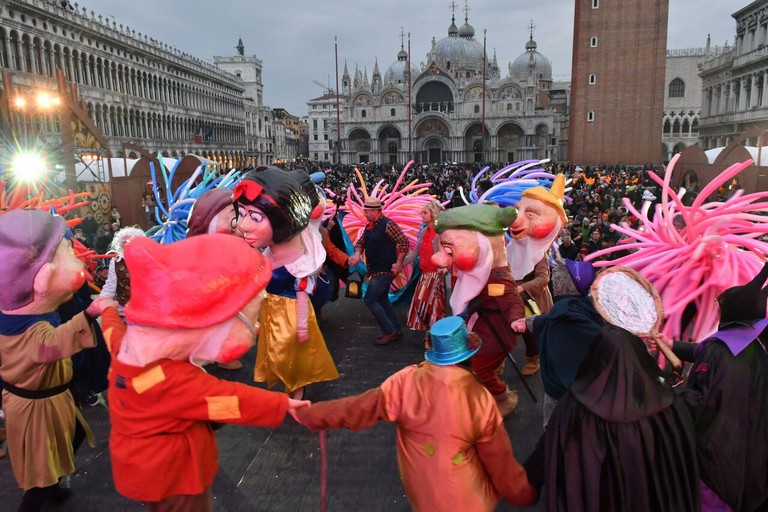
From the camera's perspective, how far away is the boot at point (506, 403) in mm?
3850

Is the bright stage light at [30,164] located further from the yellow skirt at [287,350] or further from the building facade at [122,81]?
the yellow skirt at [287,350]

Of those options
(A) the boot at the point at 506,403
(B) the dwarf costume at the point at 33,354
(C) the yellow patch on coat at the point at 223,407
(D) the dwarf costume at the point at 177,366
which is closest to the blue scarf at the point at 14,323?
(B) the dwarf costume at the point at 33,354

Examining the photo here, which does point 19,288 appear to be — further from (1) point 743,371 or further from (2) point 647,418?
(1) point 743,371

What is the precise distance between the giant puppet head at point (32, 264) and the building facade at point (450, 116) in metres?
58.3

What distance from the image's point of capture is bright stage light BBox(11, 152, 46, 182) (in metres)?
7.81

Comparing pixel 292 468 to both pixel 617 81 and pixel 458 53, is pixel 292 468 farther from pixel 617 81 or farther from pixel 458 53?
pixel 458 53

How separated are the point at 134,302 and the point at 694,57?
69710mm

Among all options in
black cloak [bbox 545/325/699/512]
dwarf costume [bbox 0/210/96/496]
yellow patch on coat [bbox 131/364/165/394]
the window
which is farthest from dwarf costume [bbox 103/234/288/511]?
the window

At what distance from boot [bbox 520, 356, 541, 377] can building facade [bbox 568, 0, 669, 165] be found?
40.1 metres

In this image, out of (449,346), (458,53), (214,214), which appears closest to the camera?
(449,346)

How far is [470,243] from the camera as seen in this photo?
347cm

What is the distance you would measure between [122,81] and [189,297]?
42.5 m

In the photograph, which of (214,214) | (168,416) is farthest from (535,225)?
(168,416)

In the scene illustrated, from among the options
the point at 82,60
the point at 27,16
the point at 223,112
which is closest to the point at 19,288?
the point at 27,16
